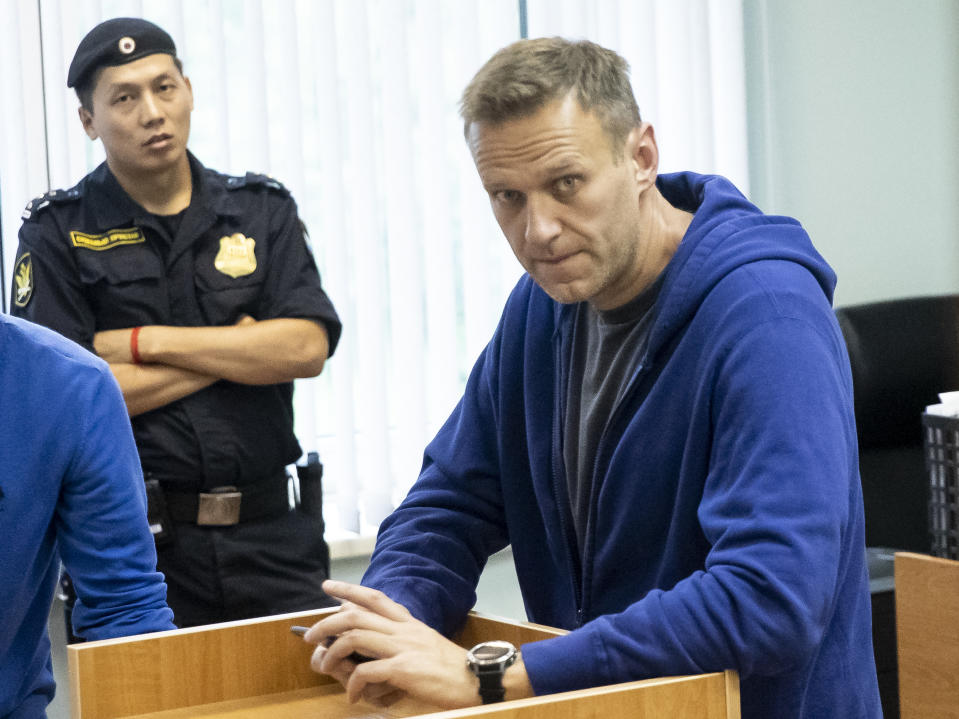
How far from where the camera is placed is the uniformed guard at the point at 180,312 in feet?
7.58

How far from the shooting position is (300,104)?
302 centimetres

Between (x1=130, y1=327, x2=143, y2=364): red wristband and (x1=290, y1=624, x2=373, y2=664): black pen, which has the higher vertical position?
(x1=130, y1=327, x2=143, y2=364): red wristband

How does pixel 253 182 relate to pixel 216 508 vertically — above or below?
above

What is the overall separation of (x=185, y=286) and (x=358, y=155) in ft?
2.83

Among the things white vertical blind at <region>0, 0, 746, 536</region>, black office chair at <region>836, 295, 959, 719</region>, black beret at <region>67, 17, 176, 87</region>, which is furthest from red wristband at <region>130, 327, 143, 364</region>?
black office chair at <region>836, 295, 959, 719</region>

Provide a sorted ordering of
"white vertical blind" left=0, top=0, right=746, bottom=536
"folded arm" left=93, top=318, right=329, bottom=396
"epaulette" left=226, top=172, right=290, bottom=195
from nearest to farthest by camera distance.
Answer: "folded arm" left=93, top=318, right=329, bottom=396, "epaulette" left=226, top=172, right=290, bottom=195, "white vertical blind" left=0, top=0, right=746, bottom=536

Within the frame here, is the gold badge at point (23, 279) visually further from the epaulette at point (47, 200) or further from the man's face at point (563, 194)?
the man's face at point (563, 194)

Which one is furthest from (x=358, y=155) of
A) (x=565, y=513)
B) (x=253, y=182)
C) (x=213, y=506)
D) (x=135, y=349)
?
(x=565, y=513)

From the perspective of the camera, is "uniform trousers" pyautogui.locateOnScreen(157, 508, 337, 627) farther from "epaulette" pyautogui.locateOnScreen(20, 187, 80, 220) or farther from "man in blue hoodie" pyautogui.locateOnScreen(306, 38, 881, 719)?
"man in blue hoodie" pyautogui.locateOnScreen(306, 38, 881, 719)

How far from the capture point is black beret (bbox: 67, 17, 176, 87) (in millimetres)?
2342

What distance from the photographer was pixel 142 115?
231cm

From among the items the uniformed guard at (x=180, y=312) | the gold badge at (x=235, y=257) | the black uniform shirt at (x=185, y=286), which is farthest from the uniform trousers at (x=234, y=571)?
the gold badge at (x=235, y=257)

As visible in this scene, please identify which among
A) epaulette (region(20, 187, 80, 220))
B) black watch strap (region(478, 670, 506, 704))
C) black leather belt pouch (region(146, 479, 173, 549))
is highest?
epaulette (region(20, 187, 80, 220))

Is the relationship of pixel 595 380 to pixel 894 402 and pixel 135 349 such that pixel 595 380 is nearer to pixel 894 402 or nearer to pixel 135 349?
pixel 135 349
